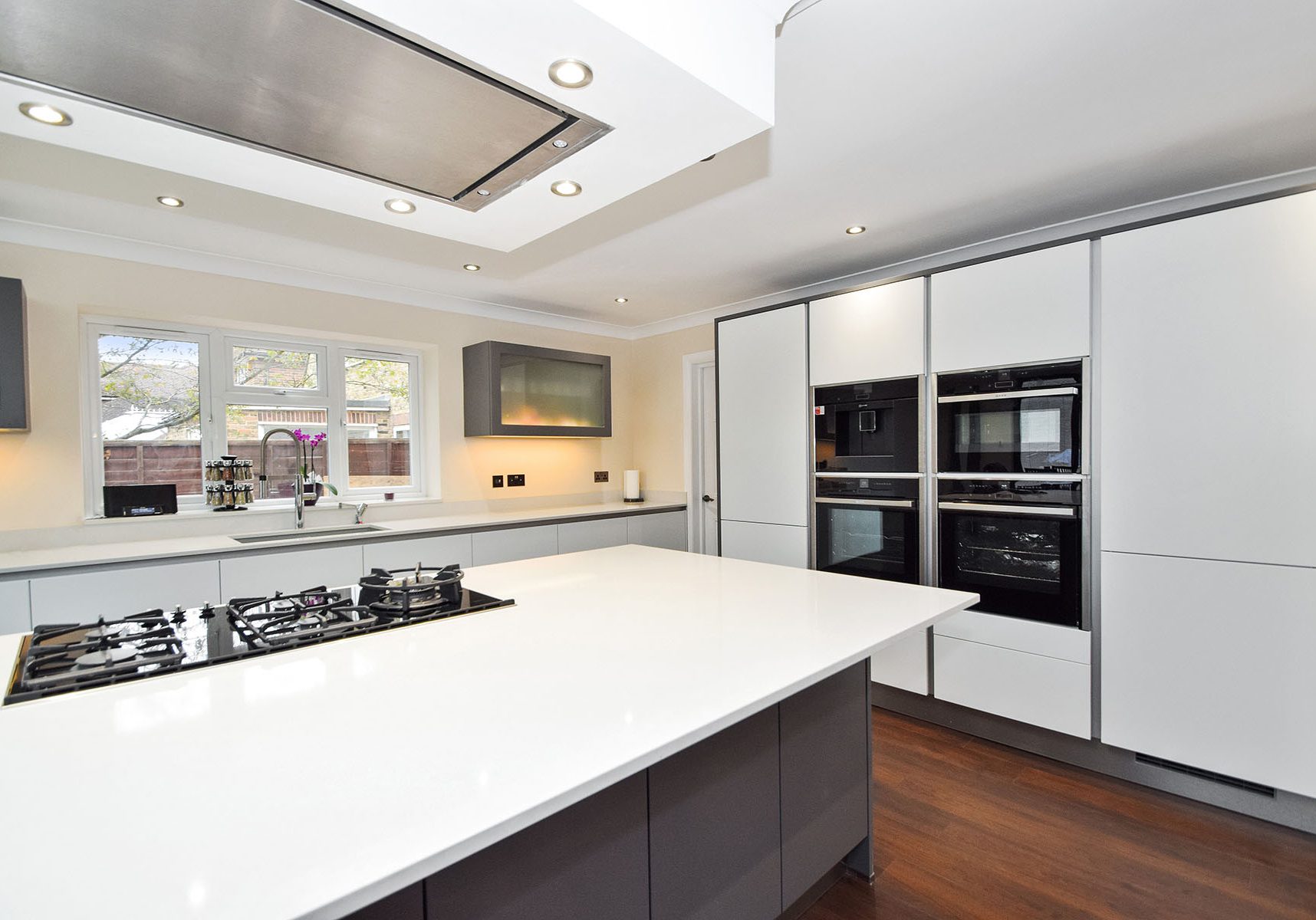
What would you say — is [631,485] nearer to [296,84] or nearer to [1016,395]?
[1016,395]

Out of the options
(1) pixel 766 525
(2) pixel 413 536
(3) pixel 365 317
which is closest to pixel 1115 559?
(1) pixel 766 525

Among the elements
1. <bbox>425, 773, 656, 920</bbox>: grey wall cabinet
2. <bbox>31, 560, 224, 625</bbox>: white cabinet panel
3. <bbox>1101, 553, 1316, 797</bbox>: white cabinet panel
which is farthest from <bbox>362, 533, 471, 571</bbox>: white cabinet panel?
<bbox>1101, 553, 1316, 797</bbox>: white cabinet panel

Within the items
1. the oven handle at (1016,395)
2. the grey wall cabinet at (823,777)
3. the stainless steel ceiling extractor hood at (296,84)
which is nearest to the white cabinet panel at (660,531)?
the oven handle at (1016,395)

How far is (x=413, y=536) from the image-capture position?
11.0ft

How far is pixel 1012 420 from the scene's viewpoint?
2.75m

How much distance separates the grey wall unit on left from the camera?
2.58 metres

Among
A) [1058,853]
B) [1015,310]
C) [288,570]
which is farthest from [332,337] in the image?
[1058,853]

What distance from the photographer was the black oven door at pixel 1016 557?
259 cm

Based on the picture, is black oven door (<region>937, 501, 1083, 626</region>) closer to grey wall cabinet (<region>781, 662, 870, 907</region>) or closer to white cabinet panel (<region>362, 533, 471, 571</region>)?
grey wall cabinet (<region>781, 662, 870, 907</region>)

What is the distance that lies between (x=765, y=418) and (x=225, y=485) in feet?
9.92

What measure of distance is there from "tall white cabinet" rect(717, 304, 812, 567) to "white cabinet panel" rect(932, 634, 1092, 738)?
89 centimetres

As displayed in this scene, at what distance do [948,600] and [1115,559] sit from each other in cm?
123

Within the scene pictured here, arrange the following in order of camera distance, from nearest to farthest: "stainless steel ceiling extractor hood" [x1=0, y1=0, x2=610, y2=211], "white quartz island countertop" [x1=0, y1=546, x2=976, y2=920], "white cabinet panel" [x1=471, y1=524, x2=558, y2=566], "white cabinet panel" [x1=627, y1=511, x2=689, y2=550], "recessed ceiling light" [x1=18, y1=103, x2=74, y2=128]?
"white quartz island countertop" [x1=0, y1=546, x2=976, y2=920] < "stainless steel ceiling extractor hood" [x1=0, y1=0, x2=610, y2=211] < "recessed ceiling light" [x1=18, y1=103, x2=74, y2=128] < "white cabinet panel" [x1=471, y1=524, x2=558, y2=566] < "white cabinet panel" [x1=627, y1=511, x2=689, y2=550]

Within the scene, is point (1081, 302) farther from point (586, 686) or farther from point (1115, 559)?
point (586, 686)
